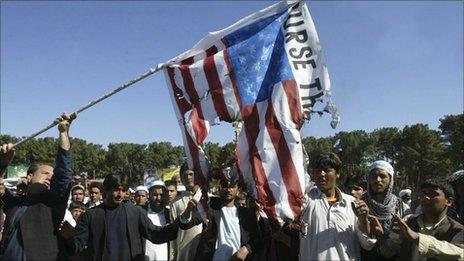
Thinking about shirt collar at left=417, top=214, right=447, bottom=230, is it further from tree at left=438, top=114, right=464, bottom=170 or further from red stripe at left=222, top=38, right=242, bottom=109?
tree at left=438, top=114, right=464, bottom=170

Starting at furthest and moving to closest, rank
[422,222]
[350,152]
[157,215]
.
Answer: [350,152] < [157,215] < [422,222]

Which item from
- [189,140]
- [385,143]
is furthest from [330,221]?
[385,143]

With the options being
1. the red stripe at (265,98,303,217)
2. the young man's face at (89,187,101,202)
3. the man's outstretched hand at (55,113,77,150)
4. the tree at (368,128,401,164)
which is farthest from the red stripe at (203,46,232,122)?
the tree at (368,128,401,164)

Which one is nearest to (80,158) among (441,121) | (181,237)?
(441,121)

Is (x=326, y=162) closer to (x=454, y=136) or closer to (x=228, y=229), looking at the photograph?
(x=228, y=229)

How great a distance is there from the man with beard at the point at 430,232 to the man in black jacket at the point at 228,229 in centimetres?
150

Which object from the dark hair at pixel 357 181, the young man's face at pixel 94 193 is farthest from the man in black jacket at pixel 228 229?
the young man's face at pixel 94 193

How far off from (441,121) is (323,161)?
201 ft

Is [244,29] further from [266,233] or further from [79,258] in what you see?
[79,258]

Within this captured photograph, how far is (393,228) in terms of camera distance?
164 inches

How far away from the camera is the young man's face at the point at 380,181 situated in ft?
15.6

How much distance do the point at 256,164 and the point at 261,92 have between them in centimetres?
75

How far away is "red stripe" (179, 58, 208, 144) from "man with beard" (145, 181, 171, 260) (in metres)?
2.43

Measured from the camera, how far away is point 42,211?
13.1ft
